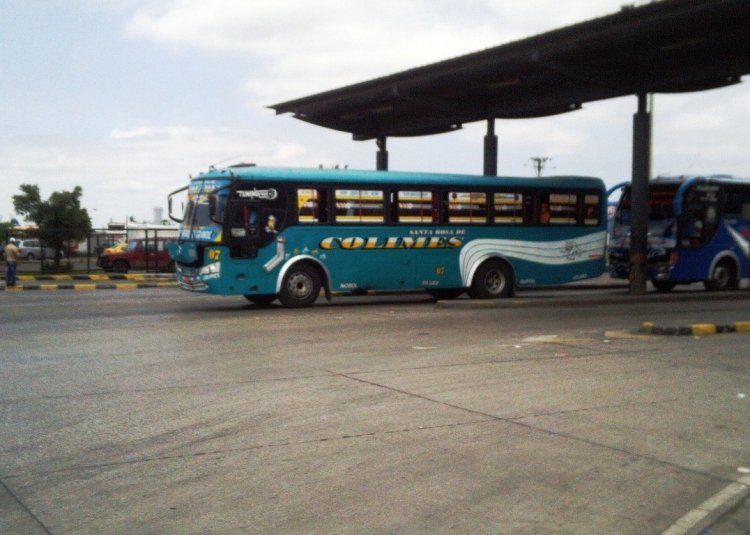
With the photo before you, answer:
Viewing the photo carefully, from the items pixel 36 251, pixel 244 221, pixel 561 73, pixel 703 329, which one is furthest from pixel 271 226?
pixel 36 251

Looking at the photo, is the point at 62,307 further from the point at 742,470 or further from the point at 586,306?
the point at 742,470

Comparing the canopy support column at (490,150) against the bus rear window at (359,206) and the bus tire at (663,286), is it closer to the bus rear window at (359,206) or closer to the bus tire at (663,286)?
the bus tire at (663,286)

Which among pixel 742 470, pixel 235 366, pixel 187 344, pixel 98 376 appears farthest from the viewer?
pixel 187 344

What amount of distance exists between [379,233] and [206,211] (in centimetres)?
421

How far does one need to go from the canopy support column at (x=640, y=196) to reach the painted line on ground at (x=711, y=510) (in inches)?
766

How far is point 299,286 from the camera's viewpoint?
1988 cm

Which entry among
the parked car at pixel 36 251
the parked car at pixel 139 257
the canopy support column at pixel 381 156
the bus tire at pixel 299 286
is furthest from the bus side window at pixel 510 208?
the parked car at pixel 36 251

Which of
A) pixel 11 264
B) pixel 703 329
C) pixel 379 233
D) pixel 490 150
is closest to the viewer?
pixel 703 329

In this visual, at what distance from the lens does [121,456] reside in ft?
21.1

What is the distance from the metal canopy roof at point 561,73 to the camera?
784 inches

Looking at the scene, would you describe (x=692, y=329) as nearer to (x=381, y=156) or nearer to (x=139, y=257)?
(x=381, y=156)

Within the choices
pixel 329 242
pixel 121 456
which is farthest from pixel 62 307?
pixel 121 456

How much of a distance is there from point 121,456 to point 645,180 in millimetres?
20798

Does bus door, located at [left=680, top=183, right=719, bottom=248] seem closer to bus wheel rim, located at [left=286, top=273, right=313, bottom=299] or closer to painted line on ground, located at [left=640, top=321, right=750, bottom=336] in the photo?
painted line on ground, located at [left=640, top=321, right=750, bottom=336]
